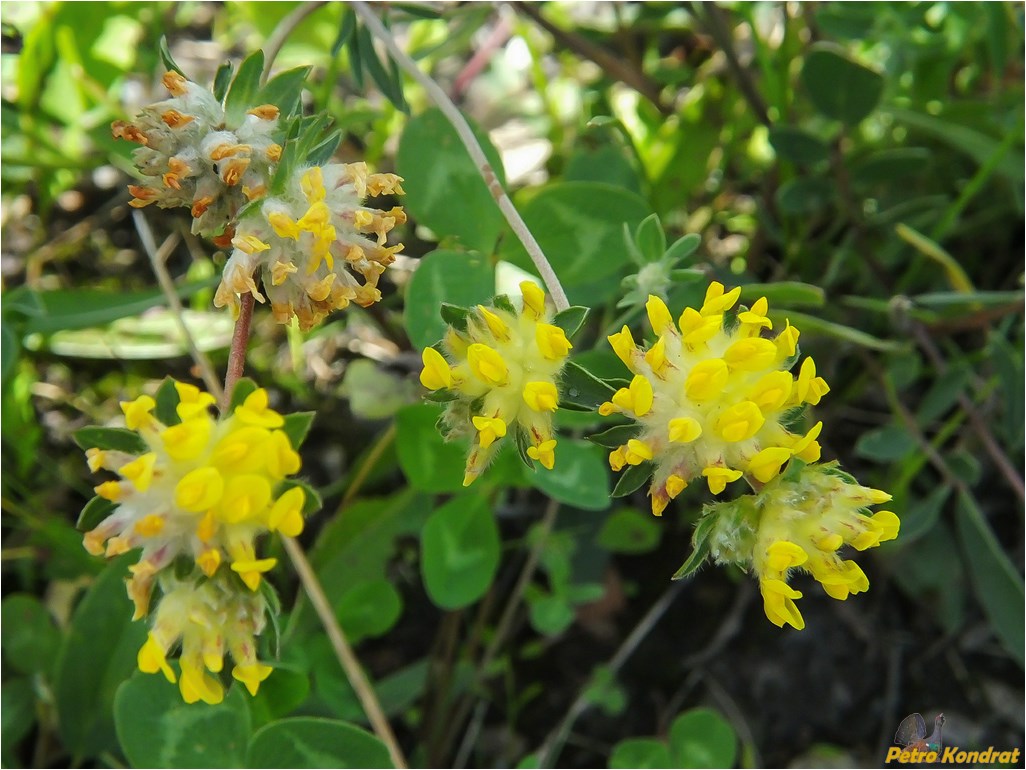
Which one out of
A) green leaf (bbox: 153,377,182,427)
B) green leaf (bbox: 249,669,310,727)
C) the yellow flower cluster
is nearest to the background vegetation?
green leaf (bbox: 249,669,310,727)

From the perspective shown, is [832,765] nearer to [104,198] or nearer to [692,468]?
[692,468]

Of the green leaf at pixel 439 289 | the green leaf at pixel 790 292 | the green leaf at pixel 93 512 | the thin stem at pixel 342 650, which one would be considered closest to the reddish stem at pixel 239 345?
the green leaf at pixel 93 512

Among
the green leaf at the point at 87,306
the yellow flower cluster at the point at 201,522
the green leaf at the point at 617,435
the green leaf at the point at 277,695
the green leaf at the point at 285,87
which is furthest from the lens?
the green leaf at the point at 87,306

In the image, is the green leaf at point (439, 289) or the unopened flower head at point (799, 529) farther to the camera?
the green leaf at point (439, 289)

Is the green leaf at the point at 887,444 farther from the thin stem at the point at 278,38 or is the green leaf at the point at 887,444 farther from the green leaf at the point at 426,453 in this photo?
the thin stem at the point at 278,38

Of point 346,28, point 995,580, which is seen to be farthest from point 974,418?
point 346,28

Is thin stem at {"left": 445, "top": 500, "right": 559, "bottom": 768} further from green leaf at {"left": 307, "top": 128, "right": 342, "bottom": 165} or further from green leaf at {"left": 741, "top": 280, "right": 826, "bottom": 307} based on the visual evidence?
green leaf at {"left": 307, "top": 128, "right": 342, "bottom": 165}

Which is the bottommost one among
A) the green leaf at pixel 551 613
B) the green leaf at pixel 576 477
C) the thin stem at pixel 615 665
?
the thin stem at pixel 615 665
